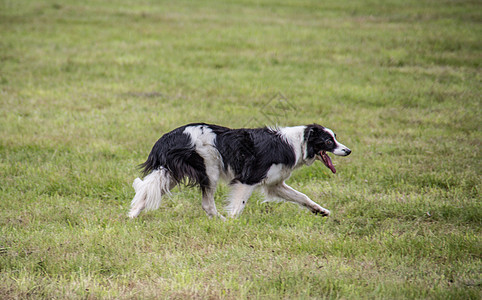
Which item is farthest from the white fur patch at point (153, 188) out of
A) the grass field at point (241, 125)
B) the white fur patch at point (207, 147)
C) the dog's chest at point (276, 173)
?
the dog's chest at point (276, 173)

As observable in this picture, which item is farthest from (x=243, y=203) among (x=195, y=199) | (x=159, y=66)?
(x=159, y=66)

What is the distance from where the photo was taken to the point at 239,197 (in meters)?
5.87

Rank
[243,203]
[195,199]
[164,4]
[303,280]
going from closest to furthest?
1. [303,280]
2. [243,203]
3. [195,199]
4. [164,4]

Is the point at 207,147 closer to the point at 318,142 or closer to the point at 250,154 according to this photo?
the point at 250,154

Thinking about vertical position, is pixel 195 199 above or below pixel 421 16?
below

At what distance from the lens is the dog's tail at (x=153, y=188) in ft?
18.1

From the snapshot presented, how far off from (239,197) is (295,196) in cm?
75

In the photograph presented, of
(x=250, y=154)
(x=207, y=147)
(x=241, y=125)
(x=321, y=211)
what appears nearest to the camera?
(x=207, y=147)

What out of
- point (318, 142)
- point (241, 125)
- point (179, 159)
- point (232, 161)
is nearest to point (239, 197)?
point (232, 161)

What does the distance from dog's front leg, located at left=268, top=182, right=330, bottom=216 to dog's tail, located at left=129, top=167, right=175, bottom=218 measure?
1381mm

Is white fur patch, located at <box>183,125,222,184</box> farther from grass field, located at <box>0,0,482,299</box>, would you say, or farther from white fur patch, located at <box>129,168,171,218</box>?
grass field, located at <box>0,0,482,299</box>

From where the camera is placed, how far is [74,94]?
39.9 ft

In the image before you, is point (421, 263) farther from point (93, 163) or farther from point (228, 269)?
point (93, 163)

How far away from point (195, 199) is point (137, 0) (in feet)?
75.2
